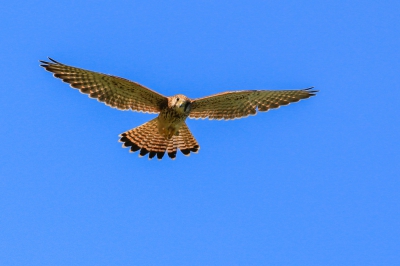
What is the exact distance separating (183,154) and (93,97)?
7.55 feet

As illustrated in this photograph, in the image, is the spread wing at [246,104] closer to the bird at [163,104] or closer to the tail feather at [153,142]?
the bird at [163,104]

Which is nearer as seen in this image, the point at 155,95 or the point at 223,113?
the point at 155,95

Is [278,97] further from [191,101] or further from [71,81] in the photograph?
[71,81]

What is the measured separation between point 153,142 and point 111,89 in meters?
1.53

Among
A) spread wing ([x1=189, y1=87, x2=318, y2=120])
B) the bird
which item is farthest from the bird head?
spread wing ([x1=189, y1=87, x2=318, y2=120])

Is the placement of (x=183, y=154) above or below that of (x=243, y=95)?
below

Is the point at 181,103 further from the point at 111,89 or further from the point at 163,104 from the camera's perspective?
the point at 111,89

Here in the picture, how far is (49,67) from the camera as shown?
1508cm

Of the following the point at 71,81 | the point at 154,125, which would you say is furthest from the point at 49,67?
the point at 154,125

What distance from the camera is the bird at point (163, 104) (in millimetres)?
15117

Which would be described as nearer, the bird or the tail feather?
the bird

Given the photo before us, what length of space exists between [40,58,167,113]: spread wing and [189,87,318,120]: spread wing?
1020 millimetres

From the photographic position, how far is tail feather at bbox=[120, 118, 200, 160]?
1612 cm

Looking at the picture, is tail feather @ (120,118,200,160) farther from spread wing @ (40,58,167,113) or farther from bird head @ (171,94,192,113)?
bird head @ (171,94,192,113)
